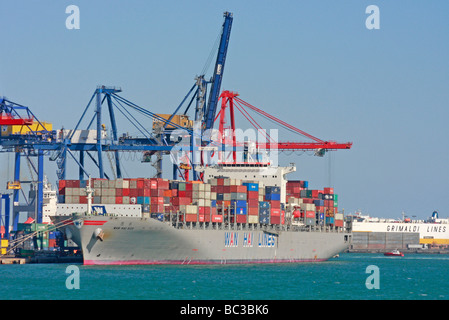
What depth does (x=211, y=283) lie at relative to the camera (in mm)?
54469

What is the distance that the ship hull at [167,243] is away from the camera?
63406 mm

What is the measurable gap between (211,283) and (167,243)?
1229cm

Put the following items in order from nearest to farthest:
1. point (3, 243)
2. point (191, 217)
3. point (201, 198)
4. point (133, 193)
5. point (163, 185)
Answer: point (133, 193)
point (163, 185)
point (191, 217)
point (201, 198)
point (3, 243)

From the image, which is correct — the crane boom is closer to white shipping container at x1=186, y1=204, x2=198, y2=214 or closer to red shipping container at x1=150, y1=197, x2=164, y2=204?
white shipping container at x1=186, y1=204, x2=198, y2=214

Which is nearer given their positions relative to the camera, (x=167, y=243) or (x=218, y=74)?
(x=167, y=243)

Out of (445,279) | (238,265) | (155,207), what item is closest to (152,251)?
(155,207)

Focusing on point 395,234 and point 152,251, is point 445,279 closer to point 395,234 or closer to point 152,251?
point 152,251

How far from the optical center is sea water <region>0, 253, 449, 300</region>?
48.4 metres

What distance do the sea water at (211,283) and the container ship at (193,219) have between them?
1487mm

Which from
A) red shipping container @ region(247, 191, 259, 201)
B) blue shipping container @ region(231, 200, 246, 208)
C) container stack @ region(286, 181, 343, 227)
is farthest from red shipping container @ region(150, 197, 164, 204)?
container stack @ region(286, 181, 343, 227)

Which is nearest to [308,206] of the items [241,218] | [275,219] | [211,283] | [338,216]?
[338,216]

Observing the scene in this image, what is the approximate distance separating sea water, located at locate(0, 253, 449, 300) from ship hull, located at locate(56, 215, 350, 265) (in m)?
1.11

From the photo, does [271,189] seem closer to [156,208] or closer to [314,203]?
[314,203]

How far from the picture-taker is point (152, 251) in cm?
6569
